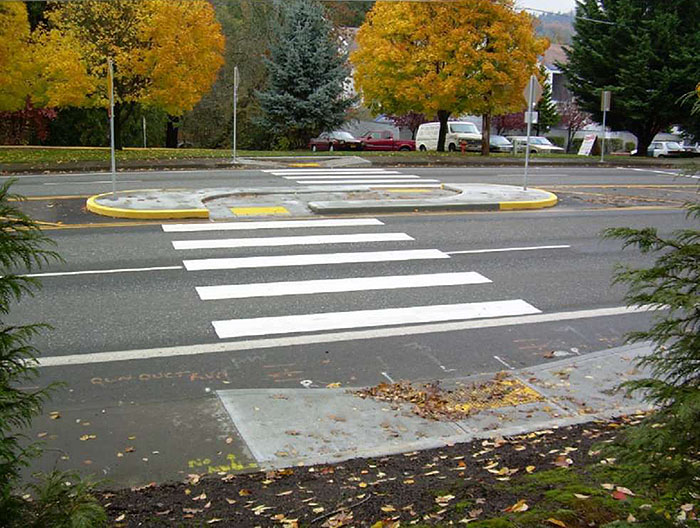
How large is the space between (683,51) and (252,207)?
26962 mm

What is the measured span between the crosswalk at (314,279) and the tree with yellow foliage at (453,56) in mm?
17286

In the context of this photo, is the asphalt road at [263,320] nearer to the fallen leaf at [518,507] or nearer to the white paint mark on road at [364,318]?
the white paint mark on road at [364,318]

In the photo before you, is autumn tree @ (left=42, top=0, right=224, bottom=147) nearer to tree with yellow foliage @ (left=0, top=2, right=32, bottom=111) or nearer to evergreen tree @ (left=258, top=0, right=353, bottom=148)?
tree with yellow foliage @ (left=0, top=2, right=32, bottom=111)

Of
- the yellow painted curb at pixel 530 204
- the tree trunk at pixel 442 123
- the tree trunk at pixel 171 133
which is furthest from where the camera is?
the tree trunk at pixel 171 133

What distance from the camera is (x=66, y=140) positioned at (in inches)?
1476

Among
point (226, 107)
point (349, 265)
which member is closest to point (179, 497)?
point (349, 265)

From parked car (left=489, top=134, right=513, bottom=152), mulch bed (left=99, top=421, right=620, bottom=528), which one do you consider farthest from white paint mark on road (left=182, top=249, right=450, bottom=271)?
parked car (left=489, top=134, right=513, bottom=152)

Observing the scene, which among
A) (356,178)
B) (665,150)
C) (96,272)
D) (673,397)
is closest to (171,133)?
(356,178)

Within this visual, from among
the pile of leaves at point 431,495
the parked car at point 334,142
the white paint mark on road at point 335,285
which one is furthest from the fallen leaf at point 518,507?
the parked car at point 334,142

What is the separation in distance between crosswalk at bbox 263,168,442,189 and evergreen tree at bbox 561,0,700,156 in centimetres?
1737

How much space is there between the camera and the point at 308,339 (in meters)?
7.90

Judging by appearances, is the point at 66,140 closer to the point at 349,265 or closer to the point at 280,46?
the point at 280,46

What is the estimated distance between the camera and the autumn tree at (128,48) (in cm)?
2492

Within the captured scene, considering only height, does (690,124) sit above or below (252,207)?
above
